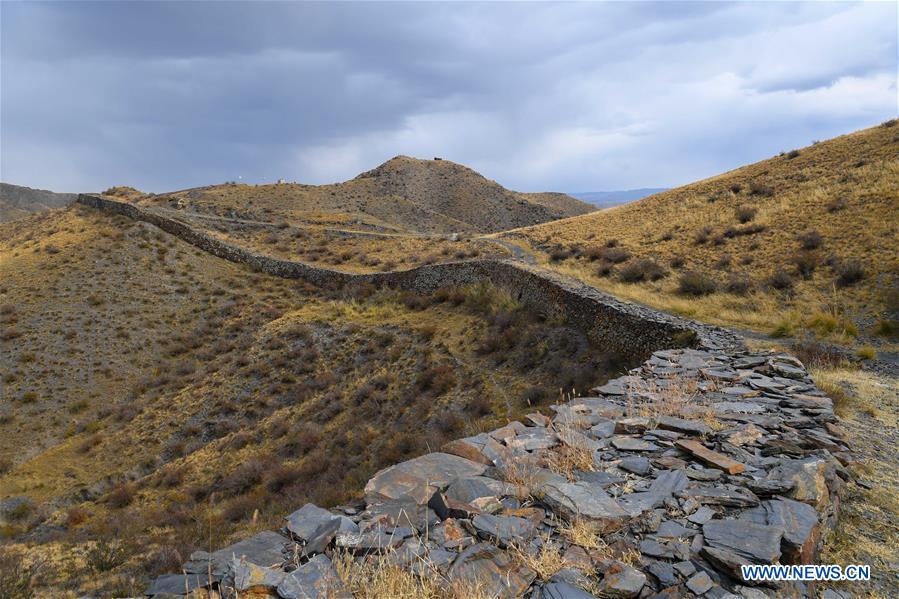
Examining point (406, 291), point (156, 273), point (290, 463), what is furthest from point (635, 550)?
point (156, 273)

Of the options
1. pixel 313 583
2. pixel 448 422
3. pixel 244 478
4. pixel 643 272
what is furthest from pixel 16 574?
pixel 643 272

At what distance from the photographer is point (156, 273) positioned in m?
31.8

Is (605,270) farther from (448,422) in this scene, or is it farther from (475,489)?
(475,489)

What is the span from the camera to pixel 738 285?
17.5 m

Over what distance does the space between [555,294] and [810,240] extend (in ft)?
36.6

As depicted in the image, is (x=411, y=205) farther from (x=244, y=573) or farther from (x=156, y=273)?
(x=244, y=573)

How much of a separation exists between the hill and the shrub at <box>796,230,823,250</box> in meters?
39.1

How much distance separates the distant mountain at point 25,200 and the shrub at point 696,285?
149256mm

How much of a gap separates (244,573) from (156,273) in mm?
34029

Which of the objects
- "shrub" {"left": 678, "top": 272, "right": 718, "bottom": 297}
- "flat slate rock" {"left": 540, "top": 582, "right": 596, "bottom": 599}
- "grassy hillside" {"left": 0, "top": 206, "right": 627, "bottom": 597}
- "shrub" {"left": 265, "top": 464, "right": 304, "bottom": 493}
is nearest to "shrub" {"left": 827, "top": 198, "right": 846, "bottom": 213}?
"shrub" {"left": 678, "top": 272, "right": 718, "bottom": 297}

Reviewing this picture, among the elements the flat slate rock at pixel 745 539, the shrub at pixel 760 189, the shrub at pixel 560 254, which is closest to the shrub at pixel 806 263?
the shrub at pixel 560 254

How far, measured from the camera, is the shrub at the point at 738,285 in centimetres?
1720

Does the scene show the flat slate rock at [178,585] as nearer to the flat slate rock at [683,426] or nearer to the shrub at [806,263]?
the flat slate rock at [683,426]

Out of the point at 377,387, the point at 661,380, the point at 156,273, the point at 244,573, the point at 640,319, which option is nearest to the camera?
the point at 244,573
